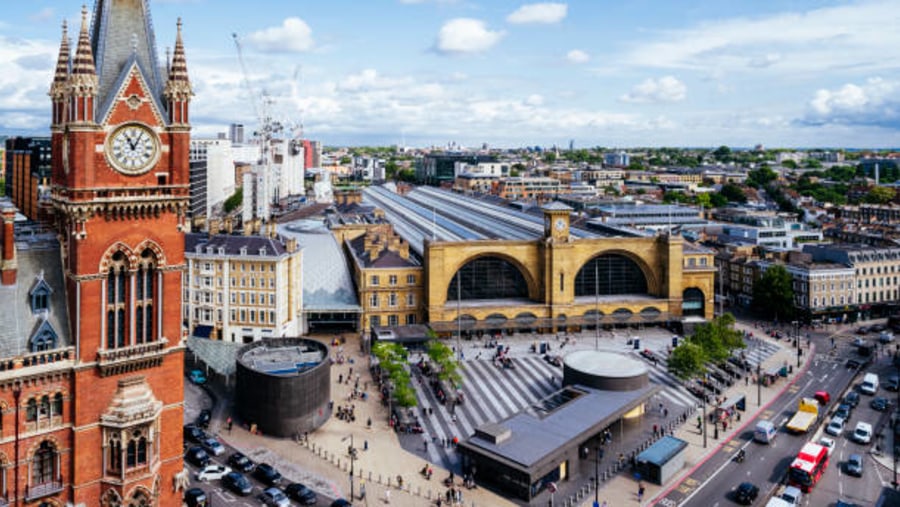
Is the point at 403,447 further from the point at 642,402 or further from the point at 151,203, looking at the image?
the point at 151,203

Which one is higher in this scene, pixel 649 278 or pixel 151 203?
pixel 151 203

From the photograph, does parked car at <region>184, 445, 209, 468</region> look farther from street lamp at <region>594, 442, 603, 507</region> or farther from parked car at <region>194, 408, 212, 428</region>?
street lamp at <region>594, 442, 603, 507</region>

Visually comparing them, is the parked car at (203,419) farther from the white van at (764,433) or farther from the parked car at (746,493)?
the white van at (764,433)

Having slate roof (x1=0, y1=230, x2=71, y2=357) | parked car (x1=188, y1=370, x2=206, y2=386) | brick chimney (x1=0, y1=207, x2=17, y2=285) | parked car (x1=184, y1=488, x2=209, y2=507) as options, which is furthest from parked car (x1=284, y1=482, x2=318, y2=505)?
parked car (x1=188, y1=370, x2=206, y2=386)

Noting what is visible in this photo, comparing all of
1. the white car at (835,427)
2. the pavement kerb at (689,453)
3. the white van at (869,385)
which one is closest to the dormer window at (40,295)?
the pavement kerb at (689,453)

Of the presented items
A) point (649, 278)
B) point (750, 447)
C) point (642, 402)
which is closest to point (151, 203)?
point (642, 402)

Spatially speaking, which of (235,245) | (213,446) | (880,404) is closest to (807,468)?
(880,404)

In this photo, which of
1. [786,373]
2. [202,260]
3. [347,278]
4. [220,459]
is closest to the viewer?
[220,459]

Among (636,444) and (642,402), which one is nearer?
(636,444)
